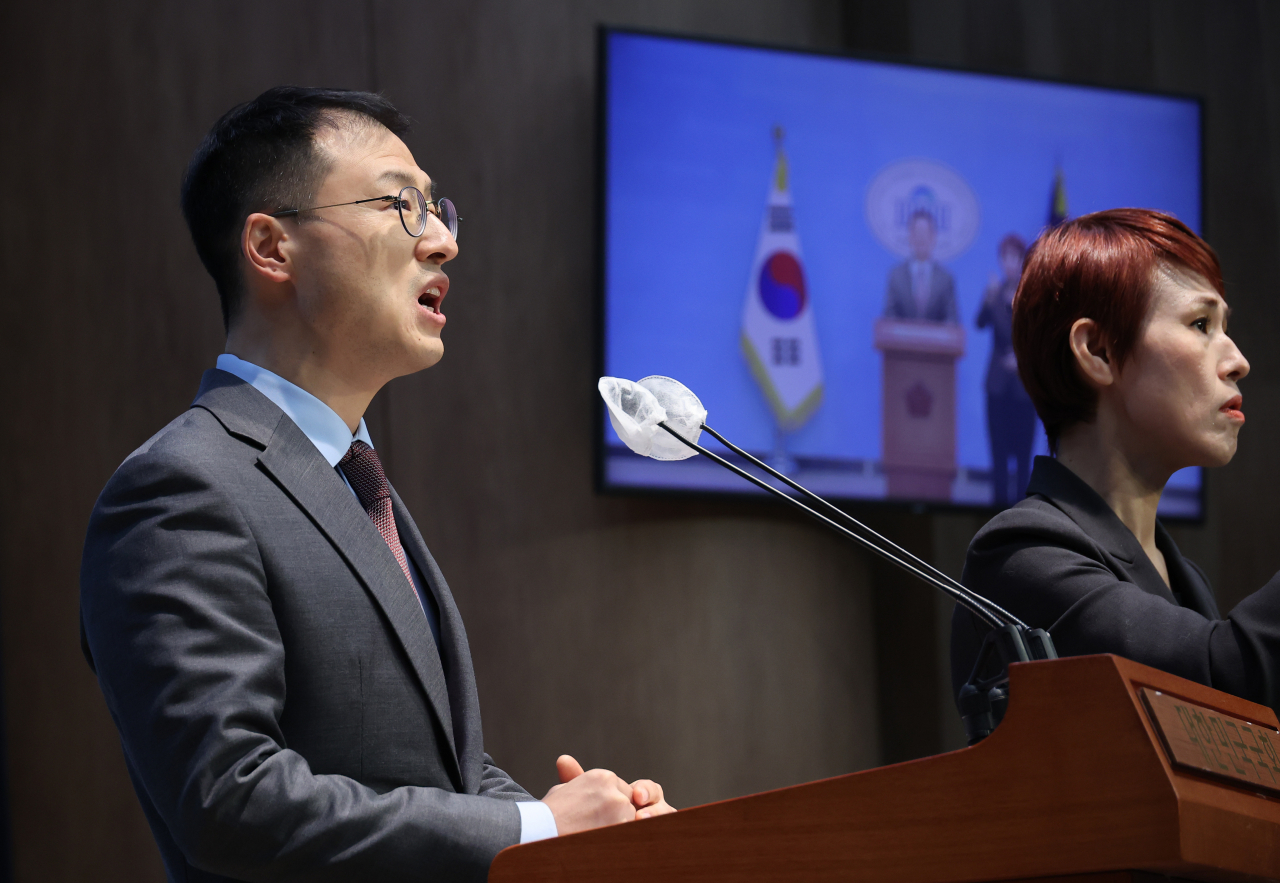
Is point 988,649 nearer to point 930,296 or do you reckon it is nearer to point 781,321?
point 781,321

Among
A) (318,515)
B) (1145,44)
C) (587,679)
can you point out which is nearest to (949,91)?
(1145,44)

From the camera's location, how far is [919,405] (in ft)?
12.2

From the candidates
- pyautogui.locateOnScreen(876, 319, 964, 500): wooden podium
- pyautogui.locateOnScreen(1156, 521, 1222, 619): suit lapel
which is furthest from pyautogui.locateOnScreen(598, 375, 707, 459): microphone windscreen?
pyautogui.locateOnScreen(876, 319, 964, 500): wooden podium

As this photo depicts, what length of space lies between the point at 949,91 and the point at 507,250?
4.63 feet

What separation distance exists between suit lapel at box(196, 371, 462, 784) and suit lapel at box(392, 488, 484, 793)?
3 cm

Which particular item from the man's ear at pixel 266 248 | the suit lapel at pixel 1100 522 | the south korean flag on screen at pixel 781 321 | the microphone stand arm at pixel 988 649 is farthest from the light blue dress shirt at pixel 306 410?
the south korean flag on screen at pixel 781 321

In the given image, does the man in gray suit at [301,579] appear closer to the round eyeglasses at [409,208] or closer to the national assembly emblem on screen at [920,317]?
the round eyeglasses at [409,208]

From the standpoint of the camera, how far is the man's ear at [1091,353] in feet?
5.91

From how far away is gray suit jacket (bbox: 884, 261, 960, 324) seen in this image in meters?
3.77

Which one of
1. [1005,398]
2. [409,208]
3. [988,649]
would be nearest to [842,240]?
[1005,398]

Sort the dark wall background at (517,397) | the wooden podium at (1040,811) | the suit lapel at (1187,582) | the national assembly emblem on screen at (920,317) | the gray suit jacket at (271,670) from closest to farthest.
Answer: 1. the wooden podium at (1040,811)
2. the gray suit jacket at (271,670)
3. the suit lapel at (1187,582)
4. the dark wall background at (517,397)
5. the national assembly emblem on screen at (920,317)

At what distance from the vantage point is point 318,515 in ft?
4.58

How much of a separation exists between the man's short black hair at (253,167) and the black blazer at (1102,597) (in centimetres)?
101

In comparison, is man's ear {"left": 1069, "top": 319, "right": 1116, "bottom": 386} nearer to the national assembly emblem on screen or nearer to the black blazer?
the black blazer
